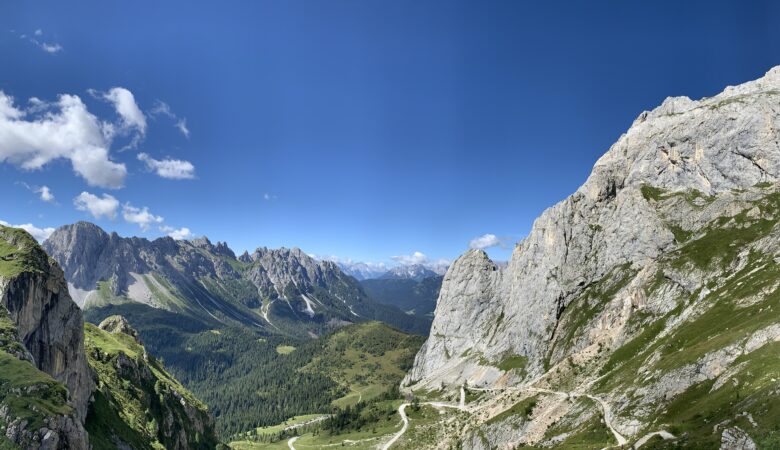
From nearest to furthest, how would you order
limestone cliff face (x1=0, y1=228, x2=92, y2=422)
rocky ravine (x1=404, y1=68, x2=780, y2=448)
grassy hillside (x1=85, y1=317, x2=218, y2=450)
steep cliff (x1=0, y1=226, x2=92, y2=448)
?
steep cliff (x1=0, y1=226, x2=92, y2=448), limestone cliff face (x1=0, y1=228, x2=92, y2=422), rocky ravine (x1=404, y1=68, x2=780, y2=448), grassy hillside (x1=85, y1=317, x2=218, y2=450)

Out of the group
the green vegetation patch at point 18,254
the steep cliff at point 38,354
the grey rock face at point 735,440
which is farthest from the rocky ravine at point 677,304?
the green vegetation patch at point 18,254

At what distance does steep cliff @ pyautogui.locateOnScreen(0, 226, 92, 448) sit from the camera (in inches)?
1993

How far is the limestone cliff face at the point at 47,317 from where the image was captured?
76.7 metres

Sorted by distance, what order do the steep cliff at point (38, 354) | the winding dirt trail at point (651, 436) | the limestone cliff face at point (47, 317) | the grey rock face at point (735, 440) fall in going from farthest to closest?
the limestone cliff face at point (47, 317)
the winding dirt trail at point (651, 436)
the steep cliff at point (38, 354)
the grey rock face at point (735, 440)

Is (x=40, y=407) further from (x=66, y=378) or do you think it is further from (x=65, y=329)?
(x=65, y=329)

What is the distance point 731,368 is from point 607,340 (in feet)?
256

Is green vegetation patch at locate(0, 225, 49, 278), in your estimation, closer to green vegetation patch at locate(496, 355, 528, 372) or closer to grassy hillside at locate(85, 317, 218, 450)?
grassy hillside at locate(85, 317, 218, 450)

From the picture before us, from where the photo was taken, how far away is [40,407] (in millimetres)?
51875

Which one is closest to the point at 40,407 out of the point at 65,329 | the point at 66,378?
the point at 66,378

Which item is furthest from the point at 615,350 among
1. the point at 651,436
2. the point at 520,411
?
the point at 651,436

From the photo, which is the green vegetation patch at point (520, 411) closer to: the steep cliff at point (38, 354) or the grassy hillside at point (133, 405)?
the grassy hillside at point (133, 405)

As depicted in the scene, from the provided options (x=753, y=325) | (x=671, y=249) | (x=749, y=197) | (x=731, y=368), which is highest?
(x=749, y=197)

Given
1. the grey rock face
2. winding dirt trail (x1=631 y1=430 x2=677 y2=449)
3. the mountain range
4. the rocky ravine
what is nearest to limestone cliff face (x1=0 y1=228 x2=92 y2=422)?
the mountain range

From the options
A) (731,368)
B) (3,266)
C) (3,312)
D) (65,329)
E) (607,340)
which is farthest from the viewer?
(607,340)
